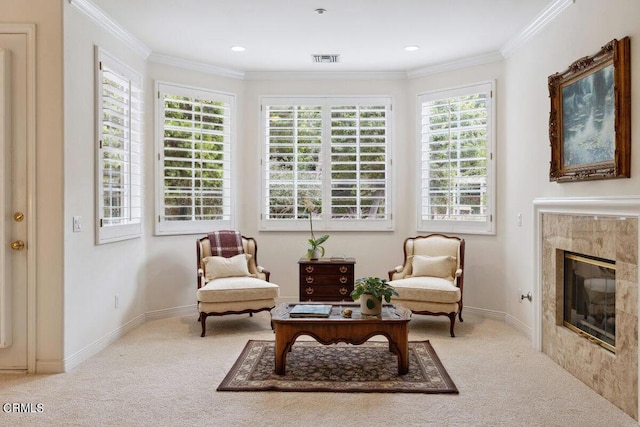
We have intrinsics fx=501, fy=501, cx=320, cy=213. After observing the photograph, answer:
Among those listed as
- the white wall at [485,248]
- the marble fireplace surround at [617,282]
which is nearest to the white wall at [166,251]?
the white wall at [485,248]

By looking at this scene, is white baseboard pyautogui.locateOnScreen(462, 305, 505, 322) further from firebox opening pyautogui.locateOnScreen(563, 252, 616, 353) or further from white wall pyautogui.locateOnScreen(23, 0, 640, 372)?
firebox opening pyautogui.locateOnScreen(563, 252, 616, 353)

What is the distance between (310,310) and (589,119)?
2505mm

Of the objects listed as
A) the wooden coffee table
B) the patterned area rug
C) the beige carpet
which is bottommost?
the beige carpet

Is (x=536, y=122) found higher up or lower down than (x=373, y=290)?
higher up

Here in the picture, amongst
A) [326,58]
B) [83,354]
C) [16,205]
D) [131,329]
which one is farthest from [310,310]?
[326,58]

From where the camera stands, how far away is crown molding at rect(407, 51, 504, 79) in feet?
18.3

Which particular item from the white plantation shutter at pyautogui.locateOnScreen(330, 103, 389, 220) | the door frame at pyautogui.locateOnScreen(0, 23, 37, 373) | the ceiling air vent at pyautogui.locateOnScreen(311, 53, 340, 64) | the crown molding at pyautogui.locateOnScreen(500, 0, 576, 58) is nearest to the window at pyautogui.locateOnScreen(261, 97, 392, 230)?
the white plantation shutter at pyautogui.locateOnScreen(330, 103, 389, 220)

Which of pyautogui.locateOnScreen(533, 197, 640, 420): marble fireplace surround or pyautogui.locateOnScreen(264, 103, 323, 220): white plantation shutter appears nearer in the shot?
pyautogui.locateOnScreen(533, 197, 640, 420): marble fireplace surround

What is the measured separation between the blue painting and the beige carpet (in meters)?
1.65

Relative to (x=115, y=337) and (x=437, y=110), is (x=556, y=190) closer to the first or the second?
(x=437, y=110)

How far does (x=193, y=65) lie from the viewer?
586 centimetres

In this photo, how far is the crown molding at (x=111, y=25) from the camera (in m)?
4.04

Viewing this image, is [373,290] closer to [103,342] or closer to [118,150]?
[103,342]

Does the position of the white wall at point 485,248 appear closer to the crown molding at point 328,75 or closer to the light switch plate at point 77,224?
the crown molding at point 328,75
